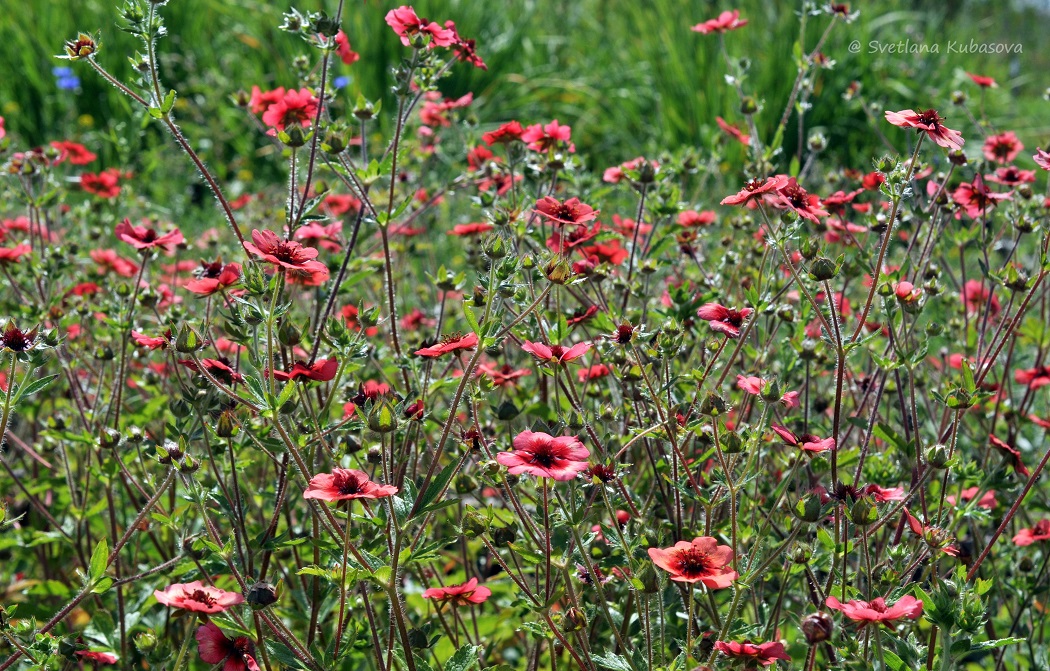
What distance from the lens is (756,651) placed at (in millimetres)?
1579

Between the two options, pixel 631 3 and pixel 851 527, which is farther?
pixel 631 3

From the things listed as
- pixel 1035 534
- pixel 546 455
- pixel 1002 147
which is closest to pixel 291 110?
pixel 546 455

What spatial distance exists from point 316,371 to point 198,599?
457 mm

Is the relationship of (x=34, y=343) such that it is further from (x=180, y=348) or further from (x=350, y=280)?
(x=350, y=280)

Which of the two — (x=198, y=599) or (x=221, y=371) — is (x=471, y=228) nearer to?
(x=221, y=371)

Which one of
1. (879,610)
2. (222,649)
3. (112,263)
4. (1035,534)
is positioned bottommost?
(1035,534)

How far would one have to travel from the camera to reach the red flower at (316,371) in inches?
73.5

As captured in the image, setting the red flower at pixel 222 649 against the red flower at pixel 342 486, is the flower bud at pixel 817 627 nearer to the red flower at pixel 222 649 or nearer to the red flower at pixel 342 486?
the red flower at pixel 342 486

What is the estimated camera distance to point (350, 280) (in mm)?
2395

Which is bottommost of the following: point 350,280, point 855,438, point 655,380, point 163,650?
point 855,438

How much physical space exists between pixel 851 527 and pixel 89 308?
80.4 inches

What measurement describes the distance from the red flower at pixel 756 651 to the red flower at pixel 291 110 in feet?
5.00

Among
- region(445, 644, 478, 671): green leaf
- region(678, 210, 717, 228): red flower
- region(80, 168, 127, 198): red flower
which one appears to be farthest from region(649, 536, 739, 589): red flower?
region(80, 168, 127, 198): red flower

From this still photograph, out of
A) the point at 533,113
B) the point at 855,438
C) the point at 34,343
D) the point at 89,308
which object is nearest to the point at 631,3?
the point at 533,113
